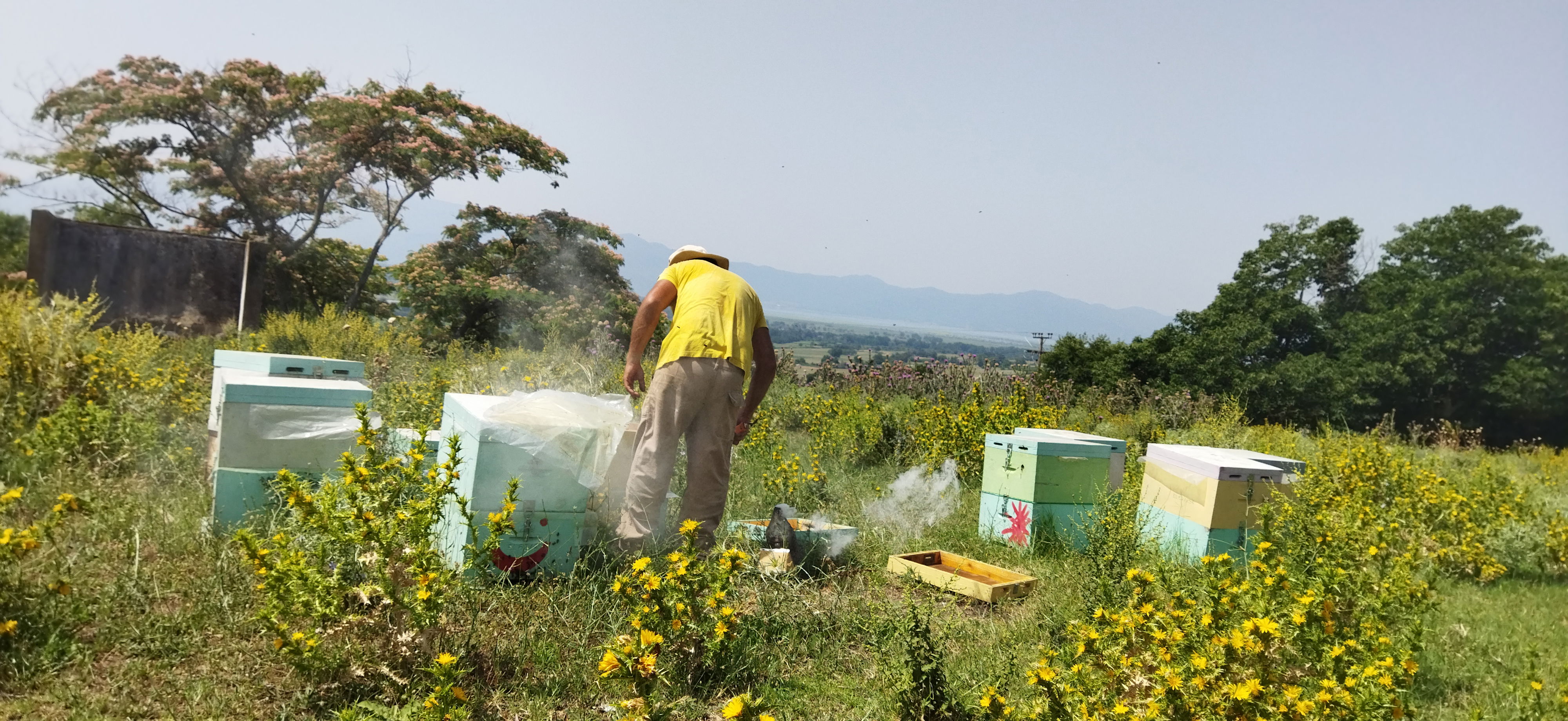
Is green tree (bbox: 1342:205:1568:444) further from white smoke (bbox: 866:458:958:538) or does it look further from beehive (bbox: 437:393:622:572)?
beehive (bbox: 437:393:622:572)

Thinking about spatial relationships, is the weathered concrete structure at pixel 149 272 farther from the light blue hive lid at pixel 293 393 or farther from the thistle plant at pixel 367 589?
the thistle plant at pixel 367 589

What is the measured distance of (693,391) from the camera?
4.34 metres

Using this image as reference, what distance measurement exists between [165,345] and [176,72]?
10.1 meters

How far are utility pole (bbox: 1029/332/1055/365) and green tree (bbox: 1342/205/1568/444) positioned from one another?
9.24 metres

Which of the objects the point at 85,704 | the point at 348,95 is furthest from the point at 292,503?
the point at 348,95

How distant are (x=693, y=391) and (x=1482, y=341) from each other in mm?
30346

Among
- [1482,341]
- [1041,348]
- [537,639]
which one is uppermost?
[1482,341]

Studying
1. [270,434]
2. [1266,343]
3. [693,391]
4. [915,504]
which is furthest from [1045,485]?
[1266,343]

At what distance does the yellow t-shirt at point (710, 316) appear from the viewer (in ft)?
14.4

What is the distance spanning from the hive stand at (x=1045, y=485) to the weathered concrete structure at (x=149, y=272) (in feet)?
43.9

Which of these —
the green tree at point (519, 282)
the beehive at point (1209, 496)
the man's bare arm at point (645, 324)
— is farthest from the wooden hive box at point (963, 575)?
the green tree at point (519, 282)

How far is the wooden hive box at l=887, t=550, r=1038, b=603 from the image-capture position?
177 inches

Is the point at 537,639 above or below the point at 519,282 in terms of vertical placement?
below

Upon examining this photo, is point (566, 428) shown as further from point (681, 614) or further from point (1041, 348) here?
point (1041, 348)
